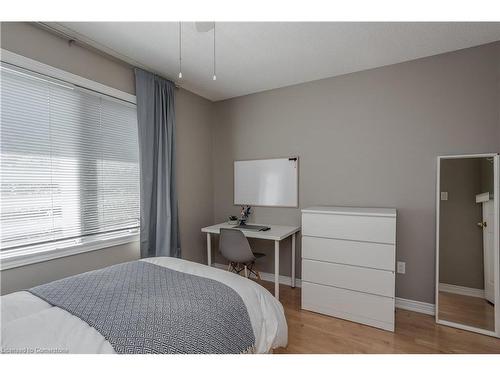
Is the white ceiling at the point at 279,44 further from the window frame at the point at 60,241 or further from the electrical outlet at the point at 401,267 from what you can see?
the electrical outlet at the point at 401,267

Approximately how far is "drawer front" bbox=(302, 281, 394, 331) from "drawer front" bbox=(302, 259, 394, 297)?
5 cm

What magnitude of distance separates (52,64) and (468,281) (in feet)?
13.1

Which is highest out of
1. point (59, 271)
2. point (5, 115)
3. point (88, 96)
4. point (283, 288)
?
point (88, 96)

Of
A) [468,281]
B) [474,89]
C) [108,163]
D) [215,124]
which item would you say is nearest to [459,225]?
[468,281]

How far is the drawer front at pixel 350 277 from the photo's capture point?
6.97 feet

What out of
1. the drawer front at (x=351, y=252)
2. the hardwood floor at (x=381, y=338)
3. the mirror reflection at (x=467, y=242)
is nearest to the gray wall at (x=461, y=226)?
the mirror reflection at (x=467, y=242)

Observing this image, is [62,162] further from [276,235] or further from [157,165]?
[276,235]

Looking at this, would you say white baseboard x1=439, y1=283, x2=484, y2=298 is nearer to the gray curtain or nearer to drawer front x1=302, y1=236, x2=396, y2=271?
drawer front x1=302, y1=236, x2=396, y2=271

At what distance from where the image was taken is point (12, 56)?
1.69m

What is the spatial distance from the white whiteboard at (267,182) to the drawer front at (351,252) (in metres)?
0.71

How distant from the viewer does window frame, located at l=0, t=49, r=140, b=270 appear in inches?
67.1

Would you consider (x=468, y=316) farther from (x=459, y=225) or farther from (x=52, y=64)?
(x=52, y=64)

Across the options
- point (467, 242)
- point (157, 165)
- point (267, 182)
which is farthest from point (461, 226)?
point (157, 165)

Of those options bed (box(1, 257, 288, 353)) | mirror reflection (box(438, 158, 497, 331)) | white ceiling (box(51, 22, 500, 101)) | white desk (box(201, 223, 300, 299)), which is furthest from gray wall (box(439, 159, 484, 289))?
bed (box(1, 257, 288, 353))
